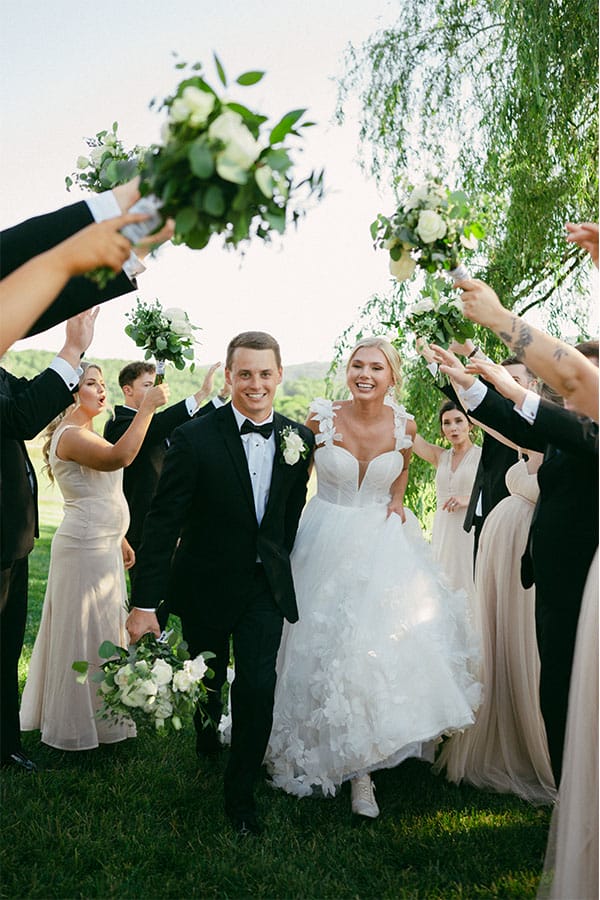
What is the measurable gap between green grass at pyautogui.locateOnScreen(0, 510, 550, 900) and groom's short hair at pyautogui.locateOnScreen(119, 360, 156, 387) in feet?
9.41

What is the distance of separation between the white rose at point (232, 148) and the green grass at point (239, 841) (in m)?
2.87

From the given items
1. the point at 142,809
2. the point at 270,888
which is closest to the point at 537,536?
the point at 270,888

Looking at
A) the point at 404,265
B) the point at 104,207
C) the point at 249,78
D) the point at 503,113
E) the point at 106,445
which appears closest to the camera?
the point at 249,78

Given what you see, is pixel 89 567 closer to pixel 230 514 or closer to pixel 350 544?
pixel 230 514

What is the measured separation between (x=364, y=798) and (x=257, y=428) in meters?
2.00

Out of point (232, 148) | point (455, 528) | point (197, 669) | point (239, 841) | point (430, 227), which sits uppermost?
point (430, 227)

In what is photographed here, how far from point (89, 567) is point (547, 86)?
5884 millimetres

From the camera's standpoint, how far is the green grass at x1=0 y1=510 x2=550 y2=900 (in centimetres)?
354

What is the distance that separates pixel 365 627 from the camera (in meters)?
4.50

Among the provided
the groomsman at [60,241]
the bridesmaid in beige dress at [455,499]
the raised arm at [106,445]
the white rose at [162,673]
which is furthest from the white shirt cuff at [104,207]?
the bridesmaid in beige dress at [455,499]

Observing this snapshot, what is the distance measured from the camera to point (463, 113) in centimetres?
870

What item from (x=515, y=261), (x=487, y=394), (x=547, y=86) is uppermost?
(x=547, y=86)

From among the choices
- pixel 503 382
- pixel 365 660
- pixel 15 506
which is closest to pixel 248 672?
pixel 365 660

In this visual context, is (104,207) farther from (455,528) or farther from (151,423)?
(455,528)
